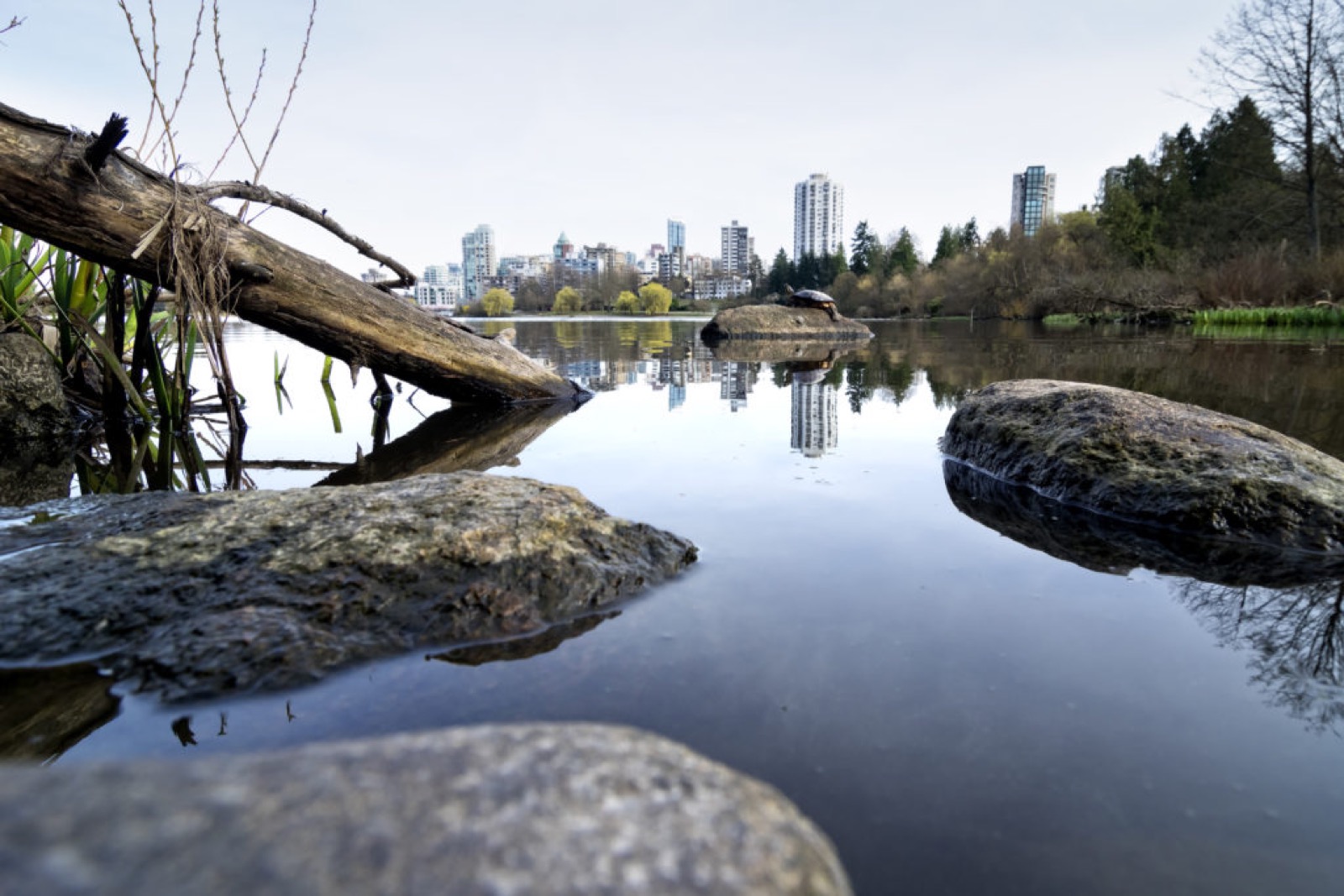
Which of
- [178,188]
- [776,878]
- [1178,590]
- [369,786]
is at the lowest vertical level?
[1178,590]

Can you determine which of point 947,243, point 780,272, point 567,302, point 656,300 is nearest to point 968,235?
point 947,243

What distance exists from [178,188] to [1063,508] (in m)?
5.41

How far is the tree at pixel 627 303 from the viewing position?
9006cm

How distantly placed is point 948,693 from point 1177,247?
4385 centimetres

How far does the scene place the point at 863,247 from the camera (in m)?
80.2

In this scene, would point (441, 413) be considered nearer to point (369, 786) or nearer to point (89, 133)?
point (89, 133)

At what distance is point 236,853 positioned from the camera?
26.5 inches

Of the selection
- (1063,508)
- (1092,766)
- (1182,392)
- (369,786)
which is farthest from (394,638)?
(1182,392)

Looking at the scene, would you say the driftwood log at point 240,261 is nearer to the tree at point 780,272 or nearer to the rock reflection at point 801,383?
the rock reflection at point 801,383

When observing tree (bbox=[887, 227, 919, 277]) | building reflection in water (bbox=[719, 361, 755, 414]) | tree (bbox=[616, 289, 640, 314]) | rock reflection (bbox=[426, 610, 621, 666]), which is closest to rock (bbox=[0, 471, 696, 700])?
rock reflection (bbox=[426, 610, 621, 666])

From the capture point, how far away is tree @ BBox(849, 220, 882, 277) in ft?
252

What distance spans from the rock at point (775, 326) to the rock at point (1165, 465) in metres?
17.3

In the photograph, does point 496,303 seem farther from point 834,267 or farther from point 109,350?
point 109,350

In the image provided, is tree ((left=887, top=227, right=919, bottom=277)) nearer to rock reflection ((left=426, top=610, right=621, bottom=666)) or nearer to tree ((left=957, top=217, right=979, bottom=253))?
tree ((left=957, top=217, right=979, bottom=253))
